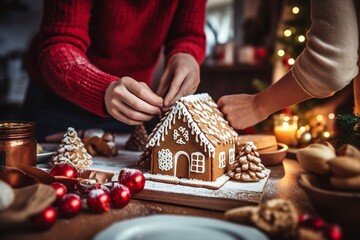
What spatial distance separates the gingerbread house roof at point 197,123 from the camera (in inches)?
46.8

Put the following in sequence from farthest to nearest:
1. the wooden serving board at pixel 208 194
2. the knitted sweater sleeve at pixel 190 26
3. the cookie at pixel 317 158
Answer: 1. the knitted sweater sleeve at pixel 190 26
2. the wooden serving board at pixel 208 194
3. the cookie at pixel 317 158

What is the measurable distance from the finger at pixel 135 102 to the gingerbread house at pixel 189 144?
65 millimetres

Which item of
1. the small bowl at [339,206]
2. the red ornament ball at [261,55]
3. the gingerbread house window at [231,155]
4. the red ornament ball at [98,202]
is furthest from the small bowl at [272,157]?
the red ornament ball at [261,55]

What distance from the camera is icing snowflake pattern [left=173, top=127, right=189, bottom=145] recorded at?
47.9 inches

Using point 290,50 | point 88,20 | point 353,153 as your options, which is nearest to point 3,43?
point 88,20

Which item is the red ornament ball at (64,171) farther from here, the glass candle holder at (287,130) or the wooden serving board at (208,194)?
the glass candle holder at (287,130)

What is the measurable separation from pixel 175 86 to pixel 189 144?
29 cm

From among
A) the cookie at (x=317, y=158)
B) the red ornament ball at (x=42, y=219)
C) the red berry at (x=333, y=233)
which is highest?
the cookie at (x=317, y=158)

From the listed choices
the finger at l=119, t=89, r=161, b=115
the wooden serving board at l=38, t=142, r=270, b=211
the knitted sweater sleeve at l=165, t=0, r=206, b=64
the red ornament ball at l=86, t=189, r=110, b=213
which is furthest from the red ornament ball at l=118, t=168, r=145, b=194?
the knitted sweater sleeve at l=165, t=0, r=206, b=64

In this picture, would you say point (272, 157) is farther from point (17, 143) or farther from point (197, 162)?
point (17, 143)

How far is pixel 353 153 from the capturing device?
0.87m

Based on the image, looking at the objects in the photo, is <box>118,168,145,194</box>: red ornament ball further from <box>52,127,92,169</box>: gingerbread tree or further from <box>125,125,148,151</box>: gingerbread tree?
<box>125,125,148,151</box>: gingerbread tree

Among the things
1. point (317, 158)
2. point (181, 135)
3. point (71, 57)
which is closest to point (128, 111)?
point (181, 135)

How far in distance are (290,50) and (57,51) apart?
125 centimetres
